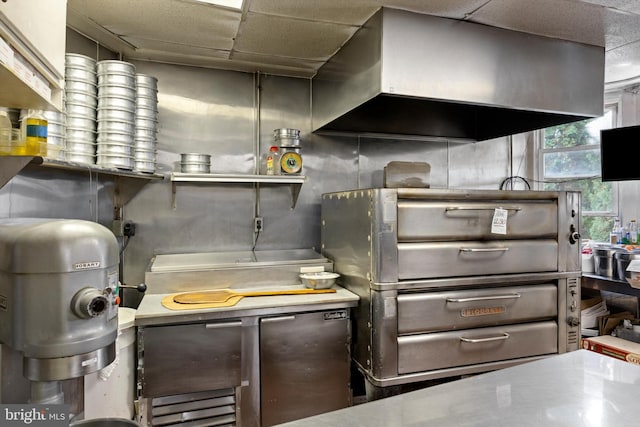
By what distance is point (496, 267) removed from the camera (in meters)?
2.37

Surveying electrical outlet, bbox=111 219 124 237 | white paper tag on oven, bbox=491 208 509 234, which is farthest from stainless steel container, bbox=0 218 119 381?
white paper tag on oven, bbox=491 208 509 234

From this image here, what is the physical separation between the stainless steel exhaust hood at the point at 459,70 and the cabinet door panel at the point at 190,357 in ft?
4.98

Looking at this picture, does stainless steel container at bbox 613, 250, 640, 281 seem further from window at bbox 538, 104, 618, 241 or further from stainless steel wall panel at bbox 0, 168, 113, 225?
stainless steel wall panel at bbox 0, 168, 113, 225

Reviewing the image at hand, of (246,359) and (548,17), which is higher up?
(548,17)

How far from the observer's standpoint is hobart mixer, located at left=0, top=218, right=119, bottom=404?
116cm

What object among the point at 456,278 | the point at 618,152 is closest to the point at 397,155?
the point at 456,278

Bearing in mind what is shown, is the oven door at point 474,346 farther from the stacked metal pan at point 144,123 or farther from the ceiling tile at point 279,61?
the ceiling tile at point 279,61

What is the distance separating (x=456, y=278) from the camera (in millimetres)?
2273

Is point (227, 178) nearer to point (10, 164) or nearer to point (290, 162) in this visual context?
point (290, 162)

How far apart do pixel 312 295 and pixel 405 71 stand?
54.0 inches

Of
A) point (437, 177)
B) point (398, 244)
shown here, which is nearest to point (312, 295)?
point (398, 244)

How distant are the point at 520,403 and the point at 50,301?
1.37 meters

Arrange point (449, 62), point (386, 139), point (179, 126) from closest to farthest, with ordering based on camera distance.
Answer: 1. point (449, 62)
2. point (179, 126)
3. point (386, 139)

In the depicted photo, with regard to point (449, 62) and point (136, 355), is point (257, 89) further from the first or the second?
point (136, 355)
